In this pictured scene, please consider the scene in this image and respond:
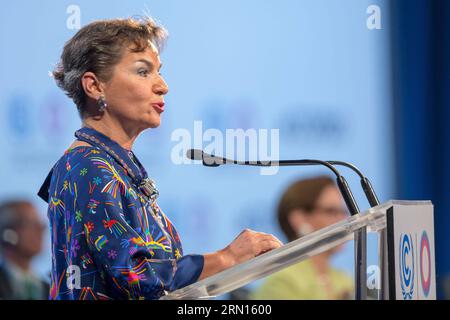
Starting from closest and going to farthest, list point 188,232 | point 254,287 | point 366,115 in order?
point 254,287, point 188,232, point 366,115

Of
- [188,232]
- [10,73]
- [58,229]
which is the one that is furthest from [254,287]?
[10,73]

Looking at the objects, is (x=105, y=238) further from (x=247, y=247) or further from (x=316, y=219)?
(x=316, y=219)

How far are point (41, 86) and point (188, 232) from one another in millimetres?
795

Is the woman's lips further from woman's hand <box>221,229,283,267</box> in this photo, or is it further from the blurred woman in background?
the blurred woman in background

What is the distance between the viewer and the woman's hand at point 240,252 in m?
1.79

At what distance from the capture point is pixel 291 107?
3469 millimetres

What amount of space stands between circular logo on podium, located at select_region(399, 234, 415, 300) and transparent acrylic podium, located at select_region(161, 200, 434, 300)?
3 cm

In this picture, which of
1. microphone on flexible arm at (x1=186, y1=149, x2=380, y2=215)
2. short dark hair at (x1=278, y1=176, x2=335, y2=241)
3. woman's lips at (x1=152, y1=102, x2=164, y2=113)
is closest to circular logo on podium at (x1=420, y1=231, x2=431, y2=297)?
microphone on flexible arm at (x1=186, y1=149, x2=380, y2=215)

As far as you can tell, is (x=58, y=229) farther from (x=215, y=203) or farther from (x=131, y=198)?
(x=215, y=203)

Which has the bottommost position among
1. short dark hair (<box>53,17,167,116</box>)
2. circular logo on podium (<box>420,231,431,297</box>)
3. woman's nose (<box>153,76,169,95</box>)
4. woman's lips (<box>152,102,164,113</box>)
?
circular logo on podium (<box>420,231,431,297</box>)

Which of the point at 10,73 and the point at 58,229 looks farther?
the point at 10,73

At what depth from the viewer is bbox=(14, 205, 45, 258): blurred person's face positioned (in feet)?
11.1
